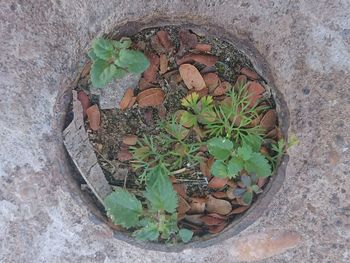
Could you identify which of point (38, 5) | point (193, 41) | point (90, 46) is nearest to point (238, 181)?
point (193, 41)

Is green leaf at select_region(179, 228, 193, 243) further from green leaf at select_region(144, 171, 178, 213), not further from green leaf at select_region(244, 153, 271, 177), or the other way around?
green leaf at select_region(244, 153, 271, 177)

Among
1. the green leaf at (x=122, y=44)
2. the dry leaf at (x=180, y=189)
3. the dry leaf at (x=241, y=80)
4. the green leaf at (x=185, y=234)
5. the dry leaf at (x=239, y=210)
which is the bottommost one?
the green leaf at (x=185, y=234)

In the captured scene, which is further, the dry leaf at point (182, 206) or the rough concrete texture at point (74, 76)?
the dry leaf at point (182, 206)

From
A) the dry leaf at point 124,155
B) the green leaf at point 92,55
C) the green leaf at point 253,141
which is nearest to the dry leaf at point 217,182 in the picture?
the green leaf at point 253,141

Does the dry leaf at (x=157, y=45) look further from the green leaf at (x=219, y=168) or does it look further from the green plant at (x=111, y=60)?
the green leaf at (x=219, y=168)

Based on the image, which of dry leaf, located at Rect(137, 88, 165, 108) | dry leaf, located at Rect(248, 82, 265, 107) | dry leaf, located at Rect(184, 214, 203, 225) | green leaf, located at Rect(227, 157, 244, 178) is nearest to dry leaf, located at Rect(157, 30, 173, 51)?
dry leaf, located at Rect(137, 88, 165, 108)

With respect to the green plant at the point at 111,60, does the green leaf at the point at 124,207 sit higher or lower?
lower

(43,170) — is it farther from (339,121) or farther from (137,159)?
(339,121)
